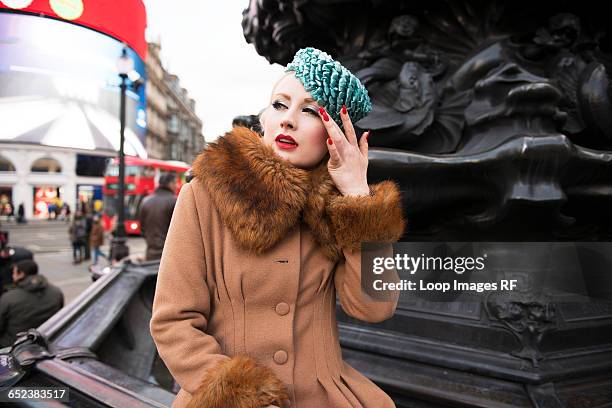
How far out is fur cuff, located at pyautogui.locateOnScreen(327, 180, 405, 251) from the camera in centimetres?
111

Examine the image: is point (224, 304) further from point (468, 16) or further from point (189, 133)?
point (189, 133)

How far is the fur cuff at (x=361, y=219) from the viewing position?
1.11 metres

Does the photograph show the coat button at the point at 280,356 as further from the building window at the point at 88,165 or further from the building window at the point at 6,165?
the building window at the point at 6,165

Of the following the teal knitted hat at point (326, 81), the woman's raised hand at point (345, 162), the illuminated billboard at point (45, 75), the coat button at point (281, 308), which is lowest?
the coat button at point (281, 308)

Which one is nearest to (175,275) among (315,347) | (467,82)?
(315,347)

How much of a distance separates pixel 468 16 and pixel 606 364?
2195mm

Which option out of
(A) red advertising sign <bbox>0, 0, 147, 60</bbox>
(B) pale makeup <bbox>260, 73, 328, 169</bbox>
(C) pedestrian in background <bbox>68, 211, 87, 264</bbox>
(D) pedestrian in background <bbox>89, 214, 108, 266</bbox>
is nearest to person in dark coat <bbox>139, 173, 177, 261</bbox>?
(A) red advertising sign <bbox>0, 0, 147, 60</bbox>

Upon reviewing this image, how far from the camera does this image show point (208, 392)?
929mm

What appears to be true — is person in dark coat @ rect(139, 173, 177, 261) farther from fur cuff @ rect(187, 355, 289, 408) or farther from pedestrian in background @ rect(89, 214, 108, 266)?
pedestrian in background @ rect(89, 214, 108, 266)

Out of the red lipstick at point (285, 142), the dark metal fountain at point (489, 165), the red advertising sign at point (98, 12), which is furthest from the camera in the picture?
the red advertising sign at point (98, 12)

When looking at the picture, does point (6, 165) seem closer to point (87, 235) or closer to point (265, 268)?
point (87, 235)

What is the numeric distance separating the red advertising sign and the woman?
2.54 meters

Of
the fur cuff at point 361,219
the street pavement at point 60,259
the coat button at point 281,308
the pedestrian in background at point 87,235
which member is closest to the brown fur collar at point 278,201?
the fur cuff at point 361,219

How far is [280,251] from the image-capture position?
1.12 metres
